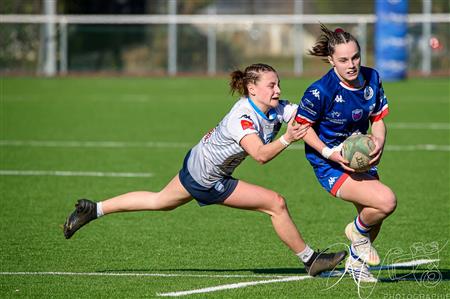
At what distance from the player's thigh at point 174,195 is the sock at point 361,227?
130 centimetres

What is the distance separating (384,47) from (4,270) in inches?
959

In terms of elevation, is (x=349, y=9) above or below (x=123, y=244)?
above

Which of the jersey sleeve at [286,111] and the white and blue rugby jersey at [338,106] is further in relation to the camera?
the jersey sleeve at [286,111]

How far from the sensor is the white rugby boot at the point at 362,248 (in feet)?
23.4

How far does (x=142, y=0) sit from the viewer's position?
3706 cm

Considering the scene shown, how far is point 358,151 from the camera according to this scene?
6.85 meters

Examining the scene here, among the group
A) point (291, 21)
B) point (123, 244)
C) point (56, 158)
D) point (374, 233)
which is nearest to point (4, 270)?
point (123, 244)

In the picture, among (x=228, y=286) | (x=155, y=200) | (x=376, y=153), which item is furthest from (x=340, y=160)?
(x=155, y=200)

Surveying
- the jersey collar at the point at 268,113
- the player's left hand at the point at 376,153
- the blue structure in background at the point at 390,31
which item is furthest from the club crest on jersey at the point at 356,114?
the blue structure in background at the point at 390,31

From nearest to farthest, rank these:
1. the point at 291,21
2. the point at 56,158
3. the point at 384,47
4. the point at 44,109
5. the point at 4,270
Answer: the point at 4,270 < the point at 56,158 < the point at 44,109 < the point at 384,47 < the point at 291,21

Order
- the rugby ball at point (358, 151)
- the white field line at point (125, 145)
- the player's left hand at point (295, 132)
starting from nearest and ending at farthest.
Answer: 1. the player's left hand at point (295, 132)
2. the rugby ball at point (358, 151)
3. the white field line at point (125, 145)

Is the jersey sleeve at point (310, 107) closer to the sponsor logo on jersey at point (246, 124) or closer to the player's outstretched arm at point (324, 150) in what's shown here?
the player's outstretched arm at point (324, 150)

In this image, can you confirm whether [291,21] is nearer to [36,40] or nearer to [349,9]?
[349,9]

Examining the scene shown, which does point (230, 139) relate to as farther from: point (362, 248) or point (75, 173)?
point (75, 173)
